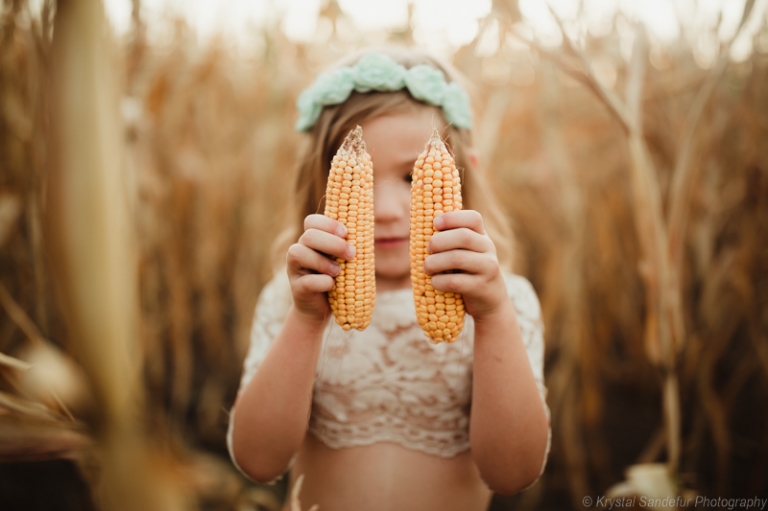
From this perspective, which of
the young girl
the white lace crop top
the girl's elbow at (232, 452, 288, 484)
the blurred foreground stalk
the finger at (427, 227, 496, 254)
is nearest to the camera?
the blurred foreground stalk

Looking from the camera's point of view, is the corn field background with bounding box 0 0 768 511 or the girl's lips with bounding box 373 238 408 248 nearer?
the corn field background with bounding box 0 0 768 511

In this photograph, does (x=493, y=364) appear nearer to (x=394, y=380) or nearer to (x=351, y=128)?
(x=394, y=380)

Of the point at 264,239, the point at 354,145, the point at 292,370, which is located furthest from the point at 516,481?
the point at 264,239

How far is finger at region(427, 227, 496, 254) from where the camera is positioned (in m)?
0.72

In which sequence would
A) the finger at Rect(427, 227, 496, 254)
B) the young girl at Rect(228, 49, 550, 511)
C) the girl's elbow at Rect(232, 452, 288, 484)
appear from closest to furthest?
the finger at Rect(427, 227, 496, 254)
the young girl at Rect(228, 49, 550, 511)
the girl's elbow at Rect(232, 452, 288, 484)

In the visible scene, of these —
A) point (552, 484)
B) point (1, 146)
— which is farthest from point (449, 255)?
point (552, 484)

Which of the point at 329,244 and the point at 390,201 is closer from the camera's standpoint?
the point at 329,244

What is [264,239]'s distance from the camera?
2922 mm

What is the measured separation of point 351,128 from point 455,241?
47 cm

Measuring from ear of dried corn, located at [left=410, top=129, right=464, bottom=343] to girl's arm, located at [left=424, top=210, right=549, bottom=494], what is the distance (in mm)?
27

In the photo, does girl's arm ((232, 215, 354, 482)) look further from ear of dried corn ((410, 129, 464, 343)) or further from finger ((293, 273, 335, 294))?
ear of dried corn ((410, 129, 464, 343))

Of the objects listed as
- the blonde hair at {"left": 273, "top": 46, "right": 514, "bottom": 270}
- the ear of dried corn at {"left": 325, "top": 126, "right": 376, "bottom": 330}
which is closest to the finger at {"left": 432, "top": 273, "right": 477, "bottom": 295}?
the ear of dried corn at {"left": 325, "top": 126, "right": 376, "bottom": 330}

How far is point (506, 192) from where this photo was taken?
3.78 m

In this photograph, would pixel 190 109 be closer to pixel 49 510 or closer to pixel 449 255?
pixel 49 510
